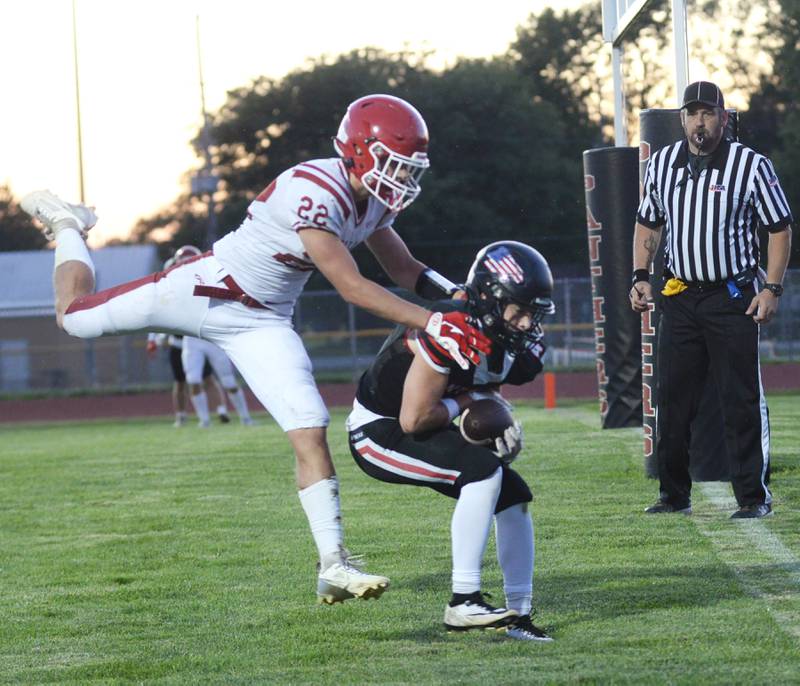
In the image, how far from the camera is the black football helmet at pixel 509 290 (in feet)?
12.7

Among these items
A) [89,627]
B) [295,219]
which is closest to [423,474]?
[295,219]

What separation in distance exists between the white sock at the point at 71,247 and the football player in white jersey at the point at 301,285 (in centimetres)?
23

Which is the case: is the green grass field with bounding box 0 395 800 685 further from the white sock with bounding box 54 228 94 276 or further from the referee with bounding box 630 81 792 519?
the white sock with bounding box 54 228 94 276

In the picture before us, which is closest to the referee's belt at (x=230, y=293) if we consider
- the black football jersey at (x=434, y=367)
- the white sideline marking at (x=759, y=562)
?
the black football jersey at (x=434, y=367)

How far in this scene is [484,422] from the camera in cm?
407

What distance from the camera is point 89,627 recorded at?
178 inches

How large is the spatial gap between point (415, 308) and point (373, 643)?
979 millimetres

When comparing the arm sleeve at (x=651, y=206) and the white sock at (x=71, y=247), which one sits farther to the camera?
the arm sleeve at (x=651, y=206)

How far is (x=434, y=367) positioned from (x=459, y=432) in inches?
13.0

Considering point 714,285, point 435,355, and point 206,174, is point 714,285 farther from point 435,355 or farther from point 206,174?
point 206,174

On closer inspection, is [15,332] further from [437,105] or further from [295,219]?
[295,219]

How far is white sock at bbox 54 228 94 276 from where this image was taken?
5.29 m

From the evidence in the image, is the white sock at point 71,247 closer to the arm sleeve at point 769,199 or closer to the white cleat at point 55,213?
the white cleat at point 55,213

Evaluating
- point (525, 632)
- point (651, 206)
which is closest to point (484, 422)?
point (525, 632)
